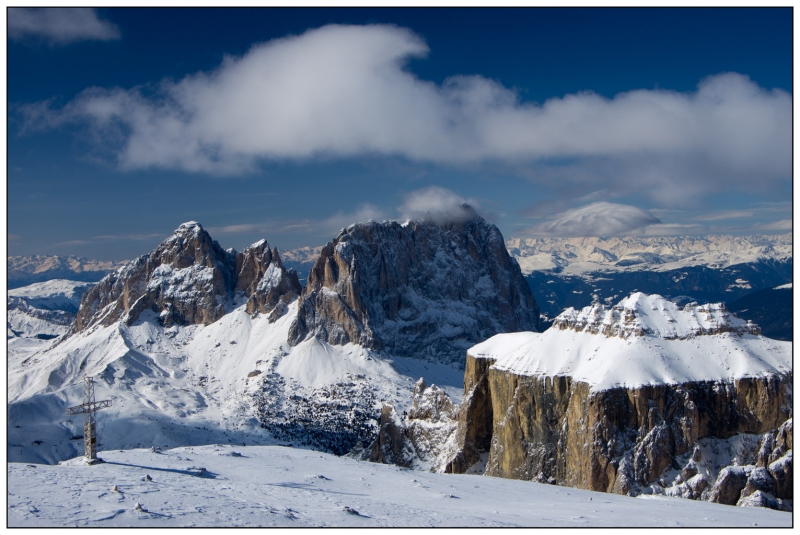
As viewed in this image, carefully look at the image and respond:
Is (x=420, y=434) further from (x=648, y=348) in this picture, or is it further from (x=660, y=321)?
(x=660, y=321)

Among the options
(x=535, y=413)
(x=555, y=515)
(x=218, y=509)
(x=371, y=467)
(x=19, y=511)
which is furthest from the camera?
(x=535, y=413)

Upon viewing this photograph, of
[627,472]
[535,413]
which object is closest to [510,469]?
[535,413]

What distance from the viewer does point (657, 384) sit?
89.1 m

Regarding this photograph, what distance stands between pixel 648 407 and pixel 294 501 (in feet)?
206

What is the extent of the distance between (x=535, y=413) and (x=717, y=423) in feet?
92.8

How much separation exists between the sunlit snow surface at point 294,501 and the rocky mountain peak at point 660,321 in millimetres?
42896

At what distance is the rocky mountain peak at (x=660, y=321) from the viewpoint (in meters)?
99.4

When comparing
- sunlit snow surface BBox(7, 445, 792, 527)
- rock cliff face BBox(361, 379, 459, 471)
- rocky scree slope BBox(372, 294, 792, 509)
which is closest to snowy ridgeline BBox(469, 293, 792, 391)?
rocky scree slope BBox(372, 294, 792, 509)

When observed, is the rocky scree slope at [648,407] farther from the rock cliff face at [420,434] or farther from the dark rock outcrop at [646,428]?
the rock cliff face at [420,434]

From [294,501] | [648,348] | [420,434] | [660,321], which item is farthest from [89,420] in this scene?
[660,321]

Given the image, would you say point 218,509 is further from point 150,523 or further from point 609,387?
point 609,387

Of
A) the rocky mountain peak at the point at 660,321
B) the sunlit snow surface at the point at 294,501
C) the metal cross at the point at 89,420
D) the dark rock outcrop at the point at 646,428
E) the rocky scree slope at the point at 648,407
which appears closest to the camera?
the sunlit snow surface at the point at 294,501

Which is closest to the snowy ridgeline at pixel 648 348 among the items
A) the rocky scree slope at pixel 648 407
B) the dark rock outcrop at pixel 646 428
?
the rocky scree slope at pixel 648 407

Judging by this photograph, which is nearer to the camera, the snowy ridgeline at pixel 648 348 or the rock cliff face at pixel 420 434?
the snowy ridgeline at pixel 648 348
